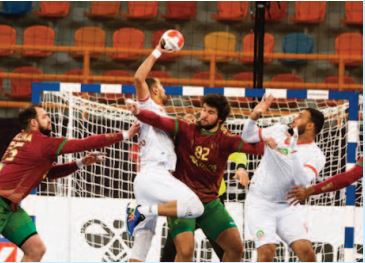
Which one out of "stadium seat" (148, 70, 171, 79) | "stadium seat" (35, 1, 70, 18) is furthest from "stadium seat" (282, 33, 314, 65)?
"stadium seat" (35, 1, 70, 18)

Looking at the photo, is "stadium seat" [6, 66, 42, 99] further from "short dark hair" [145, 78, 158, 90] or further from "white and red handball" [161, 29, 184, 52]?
"white and red handball" [161, 29, 184, 52]

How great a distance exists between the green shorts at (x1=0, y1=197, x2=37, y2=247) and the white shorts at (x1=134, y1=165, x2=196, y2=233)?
1012 millimetres

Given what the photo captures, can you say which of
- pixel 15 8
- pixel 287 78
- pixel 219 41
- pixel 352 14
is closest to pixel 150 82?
pixel 287 78

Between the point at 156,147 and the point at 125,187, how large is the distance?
264 centimetres

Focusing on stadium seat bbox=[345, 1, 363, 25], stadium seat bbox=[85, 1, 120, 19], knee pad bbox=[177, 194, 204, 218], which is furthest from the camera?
stadium seat bbox=[85, 1, 120, 19]

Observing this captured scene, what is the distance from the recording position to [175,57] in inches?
687

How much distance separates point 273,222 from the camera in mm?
8820

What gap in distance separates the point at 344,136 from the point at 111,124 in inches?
98.9

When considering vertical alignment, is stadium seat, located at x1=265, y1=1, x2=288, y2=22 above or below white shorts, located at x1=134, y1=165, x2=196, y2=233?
above

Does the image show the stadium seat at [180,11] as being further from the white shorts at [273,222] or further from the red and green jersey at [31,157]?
the white shorts at [273,222]

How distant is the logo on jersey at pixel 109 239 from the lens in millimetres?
10820

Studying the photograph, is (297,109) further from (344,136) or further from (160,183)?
(160,183)

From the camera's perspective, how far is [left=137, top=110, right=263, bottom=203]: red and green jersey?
8531mm

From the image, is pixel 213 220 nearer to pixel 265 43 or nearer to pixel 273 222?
pixel 273 222
